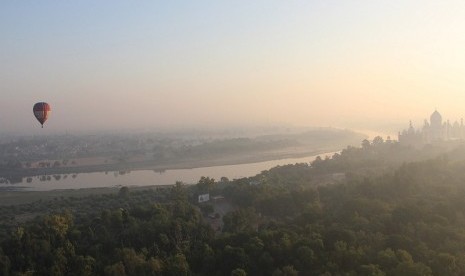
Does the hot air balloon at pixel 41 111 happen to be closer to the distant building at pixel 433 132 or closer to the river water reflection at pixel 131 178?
the river water reflection at pixel 131 178

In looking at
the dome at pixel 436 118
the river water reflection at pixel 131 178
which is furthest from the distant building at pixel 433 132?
the river water reflection at pixel 131 178

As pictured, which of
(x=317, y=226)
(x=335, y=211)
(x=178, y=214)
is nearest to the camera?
(x=317, y=226)

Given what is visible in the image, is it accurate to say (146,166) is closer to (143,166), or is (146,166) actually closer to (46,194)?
(143,166)

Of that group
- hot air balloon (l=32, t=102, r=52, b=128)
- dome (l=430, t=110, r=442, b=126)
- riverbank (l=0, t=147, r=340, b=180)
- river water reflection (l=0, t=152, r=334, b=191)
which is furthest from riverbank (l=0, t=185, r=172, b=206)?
dome (l=430, t=110, r=442, b=126)

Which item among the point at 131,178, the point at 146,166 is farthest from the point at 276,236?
the point at 146,166

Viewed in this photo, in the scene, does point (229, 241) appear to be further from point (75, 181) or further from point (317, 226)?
point (75, 181)

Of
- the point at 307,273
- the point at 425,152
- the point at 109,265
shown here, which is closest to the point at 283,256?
the point at 307,273
